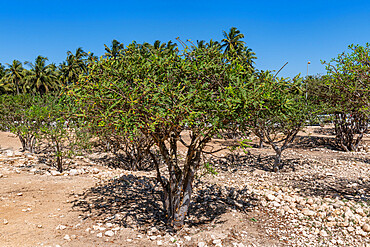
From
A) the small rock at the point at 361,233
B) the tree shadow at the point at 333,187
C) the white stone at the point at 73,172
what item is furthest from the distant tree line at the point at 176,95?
the white stone at the point at 73,172

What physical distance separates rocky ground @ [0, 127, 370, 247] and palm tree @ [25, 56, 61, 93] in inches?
1529

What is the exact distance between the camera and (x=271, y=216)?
6832 millimetres

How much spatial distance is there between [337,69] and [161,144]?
18.9ft

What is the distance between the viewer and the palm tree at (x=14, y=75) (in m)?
43.3

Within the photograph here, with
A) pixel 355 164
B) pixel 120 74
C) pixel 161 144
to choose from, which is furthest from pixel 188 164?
pixel 355 164

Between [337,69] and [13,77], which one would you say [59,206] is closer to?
[337,69]

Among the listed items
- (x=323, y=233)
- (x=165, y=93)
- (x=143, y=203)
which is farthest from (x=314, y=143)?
(x=165, y=93)

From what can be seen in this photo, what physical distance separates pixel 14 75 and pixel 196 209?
1900 inches

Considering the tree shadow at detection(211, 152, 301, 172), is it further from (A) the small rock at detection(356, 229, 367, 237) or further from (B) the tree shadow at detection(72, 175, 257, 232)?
(A) the small rock at detection(356, 229, 367, 237)

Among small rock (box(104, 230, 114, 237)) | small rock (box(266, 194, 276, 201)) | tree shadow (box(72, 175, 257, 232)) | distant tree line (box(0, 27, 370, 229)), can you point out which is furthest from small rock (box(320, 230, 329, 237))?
small rock (box(104, 230, 114, 237))

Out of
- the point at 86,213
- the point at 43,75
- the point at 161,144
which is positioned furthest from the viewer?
the point at 43,75

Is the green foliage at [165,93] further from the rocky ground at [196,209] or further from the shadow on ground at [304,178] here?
the shadow on ground at [304,178]

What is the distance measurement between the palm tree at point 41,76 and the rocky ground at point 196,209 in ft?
127

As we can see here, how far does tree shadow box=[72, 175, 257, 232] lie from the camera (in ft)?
21.4
